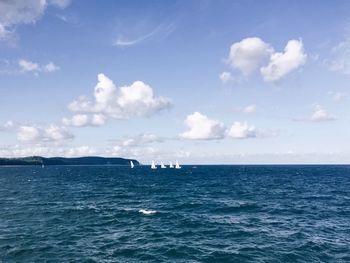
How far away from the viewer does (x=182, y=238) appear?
179ft

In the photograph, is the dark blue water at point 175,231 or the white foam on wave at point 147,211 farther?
the white foam on wave at point 147,211

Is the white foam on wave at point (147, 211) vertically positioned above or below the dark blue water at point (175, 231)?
above

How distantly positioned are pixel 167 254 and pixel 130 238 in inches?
406

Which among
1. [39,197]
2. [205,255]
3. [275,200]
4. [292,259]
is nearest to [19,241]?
[205,255]

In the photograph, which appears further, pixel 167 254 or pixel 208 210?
pixel 208 210

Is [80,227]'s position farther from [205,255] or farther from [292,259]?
[292,259]

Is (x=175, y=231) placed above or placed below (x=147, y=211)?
below

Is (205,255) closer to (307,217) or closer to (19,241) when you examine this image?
(19,241)

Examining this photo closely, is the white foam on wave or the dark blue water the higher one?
the white foam on wave

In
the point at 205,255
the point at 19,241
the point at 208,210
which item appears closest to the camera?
the point at 205,255

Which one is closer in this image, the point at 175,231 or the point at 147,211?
the point at 175,231

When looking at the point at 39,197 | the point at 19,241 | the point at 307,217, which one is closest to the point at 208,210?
the point at 307,217

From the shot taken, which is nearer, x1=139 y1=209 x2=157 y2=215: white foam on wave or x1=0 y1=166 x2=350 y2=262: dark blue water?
x1=0 y1=166 x2=350 y2=262: dark blue water

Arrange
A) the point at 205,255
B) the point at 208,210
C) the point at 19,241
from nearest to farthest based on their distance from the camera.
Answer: the point at 205,255, the point at 19,241, the point at 208,210
